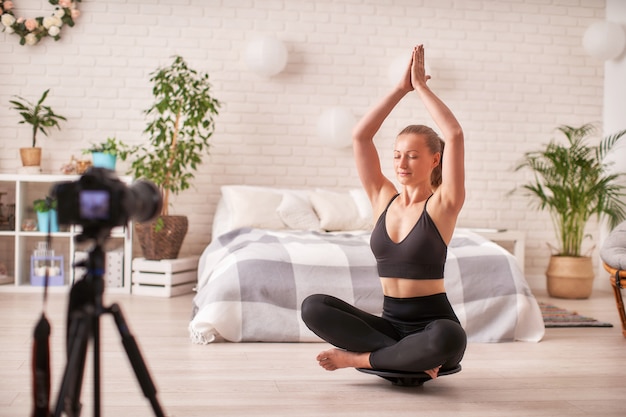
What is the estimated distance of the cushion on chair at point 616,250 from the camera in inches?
138

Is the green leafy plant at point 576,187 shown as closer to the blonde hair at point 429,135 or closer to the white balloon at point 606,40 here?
the white balloon at point 606,40

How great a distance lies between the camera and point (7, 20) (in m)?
5.23

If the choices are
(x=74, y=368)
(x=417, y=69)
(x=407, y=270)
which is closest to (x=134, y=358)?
(x=74, y=368)

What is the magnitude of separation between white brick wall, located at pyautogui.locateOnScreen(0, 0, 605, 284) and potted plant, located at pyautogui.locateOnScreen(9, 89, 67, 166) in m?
0.10

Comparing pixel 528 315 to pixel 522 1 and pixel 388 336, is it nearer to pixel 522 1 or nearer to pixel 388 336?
pixel 388 336

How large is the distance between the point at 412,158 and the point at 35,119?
3626 millimetres

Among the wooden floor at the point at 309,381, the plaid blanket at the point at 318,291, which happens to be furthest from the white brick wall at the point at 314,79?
the wooden floor at the point at 309,381

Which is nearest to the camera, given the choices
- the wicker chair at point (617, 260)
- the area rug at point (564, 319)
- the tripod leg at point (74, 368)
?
the tripod leg at point (74, 368)

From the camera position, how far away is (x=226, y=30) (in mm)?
5543

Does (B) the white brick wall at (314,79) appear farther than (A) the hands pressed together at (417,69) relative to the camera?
Yes

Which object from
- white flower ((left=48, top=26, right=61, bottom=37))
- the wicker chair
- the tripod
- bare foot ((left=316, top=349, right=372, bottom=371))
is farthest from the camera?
white flower ((left=48, top=26, right=61, bottom=37))

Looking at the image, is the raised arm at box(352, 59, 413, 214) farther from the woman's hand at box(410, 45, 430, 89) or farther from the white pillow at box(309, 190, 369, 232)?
the white pillow at box(309, 190, 369, 232)

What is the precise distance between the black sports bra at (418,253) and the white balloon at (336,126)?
3.14 meters

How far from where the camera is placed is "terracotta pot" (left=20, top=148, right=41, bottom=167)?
16.8 ft
